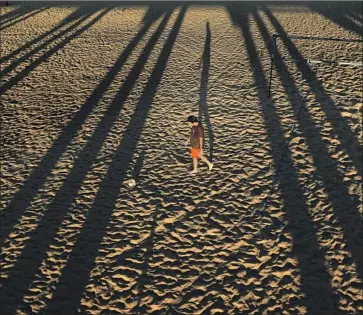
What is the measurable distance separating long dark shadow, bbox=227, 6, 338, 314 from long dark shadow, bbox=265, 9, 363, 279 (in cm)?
55

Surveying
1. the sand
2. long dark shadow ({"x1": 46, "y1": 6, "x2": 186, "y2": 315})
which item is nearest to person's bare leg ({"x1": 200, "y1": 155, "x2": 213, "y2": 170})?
the sand

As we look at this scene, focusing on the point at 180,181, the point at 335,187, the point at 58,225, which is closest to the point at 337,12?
the point at 335,187

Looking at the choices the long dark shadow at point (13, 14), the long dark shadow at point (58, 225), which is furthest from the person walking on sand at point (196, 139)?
the long dark shadow at point (13, 14)

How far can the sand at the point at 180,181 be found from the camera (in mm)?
5238

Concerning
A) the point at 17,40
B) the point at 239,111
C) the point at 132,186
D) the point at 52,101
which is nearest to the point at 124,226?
the point at 132,186

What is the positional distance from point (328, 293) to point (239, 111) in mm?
5490

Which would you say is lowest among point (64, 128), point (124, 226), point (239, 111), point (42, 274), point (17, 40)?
point (42, 274)

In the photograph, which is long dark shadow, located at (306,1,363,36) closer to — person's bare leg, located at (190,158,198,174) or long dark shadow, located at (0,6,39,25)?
person's bare leg, located at (190,158,198,174)

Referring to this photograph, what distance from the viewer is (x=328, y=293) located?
5023 millimetres

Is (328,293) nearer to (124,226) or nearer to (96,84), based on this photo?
(124,226)

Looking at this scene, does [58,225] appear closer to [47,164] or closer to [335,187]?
[47,164]

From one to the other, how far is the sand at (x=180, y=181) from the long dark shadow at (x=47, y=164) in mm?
39

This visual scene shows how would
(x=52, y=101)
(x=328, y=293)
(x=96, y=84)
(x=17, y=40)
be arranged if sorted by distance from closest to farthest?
(x=328, y=293)
(x=52, y=101)
(x=96, y=84)
(x=17, y=40)

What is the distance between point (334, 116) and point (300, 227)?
4.09 m
